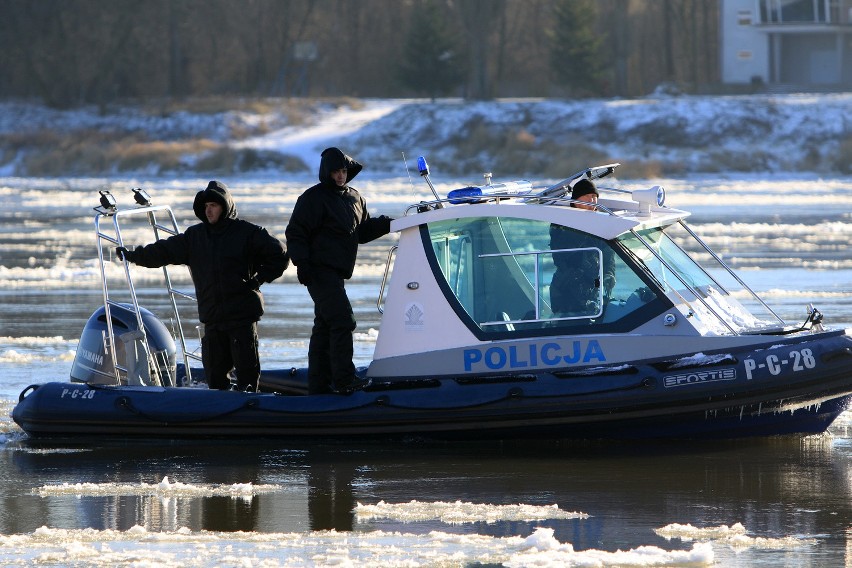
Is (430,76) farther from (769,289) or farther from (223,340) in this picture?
(223,340)

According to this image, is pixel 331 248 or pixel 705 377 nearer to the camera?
pixel 705 377

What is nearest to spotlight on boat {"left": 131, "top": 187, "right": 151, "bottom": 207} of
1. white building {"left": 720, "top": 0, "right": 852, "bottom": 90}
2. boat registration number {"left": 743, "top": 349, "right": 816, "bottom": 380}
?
boat registration number {"left": 743, "top": 349, "right": 816, "bottom": 380}

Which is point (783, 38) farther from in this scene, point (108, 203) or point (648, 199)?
point (108, 203)

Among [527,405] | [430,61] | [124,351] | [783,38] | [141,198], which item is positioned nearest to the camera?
[527,405]

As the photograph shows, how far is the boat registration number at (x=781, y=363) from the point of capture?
891 centimetres

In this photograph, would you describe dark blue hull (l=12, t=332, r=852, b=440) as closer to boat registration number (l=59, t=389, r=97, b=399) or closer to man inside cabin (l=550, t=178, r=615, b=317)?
boat registration number (l=59, t=389, r=97, b=399)

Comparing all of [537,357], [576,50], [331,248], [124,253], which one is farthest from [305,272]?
[576,50]

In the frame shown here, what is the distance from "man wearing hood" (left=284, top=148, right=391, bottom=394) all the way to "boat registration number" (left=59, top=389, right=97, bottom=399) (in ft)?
5.35

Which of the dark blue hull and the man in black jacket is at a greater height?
the man in black jacket

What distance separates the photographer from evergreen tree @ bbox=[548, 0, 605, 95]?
62812 mm

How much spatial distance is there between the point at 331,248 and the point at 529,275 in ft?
4.28

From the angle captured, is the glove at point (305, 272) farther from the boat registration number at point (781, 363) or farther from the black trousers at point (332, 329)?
the boat registration number at point (781, 363)

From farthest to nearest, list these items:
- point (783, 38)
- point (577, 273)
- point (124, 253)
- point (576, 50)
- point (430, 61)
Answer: point (783, 38) < point (430, 61) < point (576, 50) < point (124, 253) < point (577, 273)

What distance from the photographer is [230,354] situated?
9828mm
